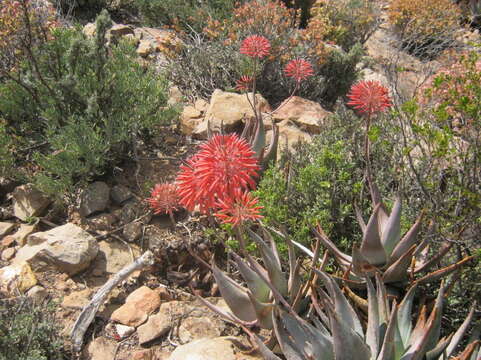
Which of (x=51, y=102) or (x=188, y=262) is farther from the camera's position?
(x=51, y=102)

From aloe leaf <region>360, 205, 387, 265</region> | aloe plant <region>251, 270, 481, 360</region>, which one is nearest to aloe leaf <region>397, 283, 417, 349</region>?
aloe plant <region>251, 270, 481, 360</region>

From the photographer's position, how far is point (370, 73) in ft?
24.4

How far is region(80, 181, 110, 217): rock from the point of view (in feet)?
11.2

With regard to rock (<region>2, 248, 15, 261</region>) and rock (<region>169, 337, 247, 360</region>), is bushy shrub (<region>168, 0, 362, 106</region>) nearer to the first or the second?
rock (<region>2, 248, 15, 261</region>)

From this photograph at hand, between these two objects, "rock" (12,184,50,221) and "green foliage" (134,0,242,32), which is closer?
"rock" (12,184,50,221)

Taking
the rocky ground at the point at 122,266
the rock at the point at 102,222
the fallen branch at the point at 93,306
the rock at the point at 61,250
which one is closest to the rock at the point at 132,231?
the rocky ground at the point at 122,266

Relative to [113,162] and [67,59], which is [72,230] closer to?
[113,162]

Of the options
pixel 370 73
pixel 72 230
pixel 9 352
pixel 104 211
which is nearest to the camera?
pixel 9 352

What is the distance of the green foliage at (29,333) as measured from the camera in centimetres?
209

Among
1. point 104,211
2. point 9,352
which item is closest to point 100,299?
point 9,352

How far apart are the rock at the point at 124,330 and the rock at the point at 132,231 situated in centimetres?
91

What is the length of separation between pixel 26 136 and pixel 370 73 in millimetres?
6314

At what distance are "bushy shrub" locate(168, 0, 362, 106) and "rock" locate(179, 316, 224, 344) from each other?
3.78 meters

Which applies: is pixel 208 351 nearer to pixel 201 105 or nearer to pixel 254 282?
pixel 254 282
